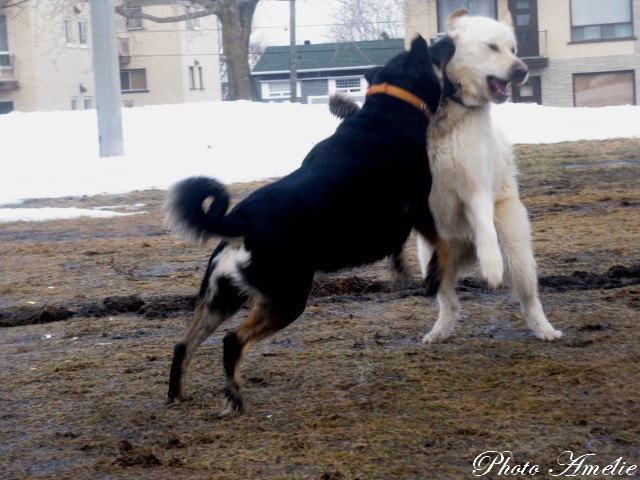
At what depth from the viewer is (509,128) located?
2175 cm

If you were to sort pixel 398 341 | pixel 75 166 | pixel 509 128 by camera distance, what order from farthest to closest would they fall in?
1. pixel 509 128
2. pixel 75 166
3. pixel 398 341

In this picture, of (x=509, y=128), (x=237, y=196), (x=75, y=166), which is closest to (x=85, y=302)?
(x=237, y=196)

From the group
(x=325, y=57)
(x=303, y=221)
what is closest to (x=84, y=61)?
(x=325, y=57)

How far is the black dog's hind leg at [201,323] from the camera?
418 cm

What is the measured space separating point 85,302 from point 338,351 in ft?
7.91

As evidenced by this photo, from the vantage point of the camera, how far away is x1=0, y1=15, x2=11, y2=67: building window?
150 ft

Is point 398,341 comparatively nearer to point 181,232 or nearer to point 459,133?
point 459,133

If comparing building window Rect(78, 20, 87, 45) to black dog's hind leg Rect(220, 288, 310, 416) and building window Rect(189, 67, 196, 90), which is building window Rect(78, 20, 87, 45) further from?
black dog's hind leg Rect(220, 288, 310, 416)

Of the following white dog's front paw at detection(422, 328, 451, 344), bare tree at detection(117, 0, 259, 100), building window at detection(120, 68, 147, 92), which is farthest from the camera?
building window at detection(120, 68, 147, 92)

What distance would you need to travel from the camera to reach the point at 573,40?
40.0 metres

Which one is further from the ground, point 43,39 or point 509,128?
point 43,39

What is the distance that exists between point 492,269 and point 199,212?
1.58 metres

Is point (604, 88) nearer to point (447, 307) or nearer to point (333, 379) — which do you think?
point (447, 307)

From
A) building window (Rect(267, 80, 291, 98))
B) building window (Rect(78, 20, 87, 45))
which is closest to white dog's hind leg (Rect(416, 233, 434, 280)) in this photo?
building window (Rect(78, 20, 87, 45))
